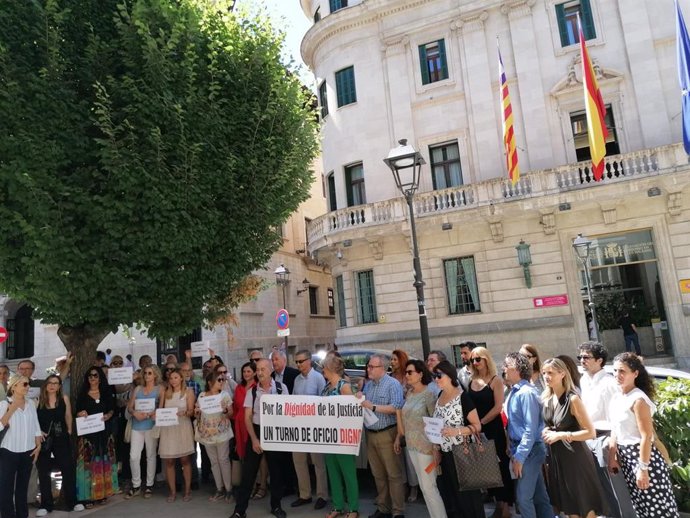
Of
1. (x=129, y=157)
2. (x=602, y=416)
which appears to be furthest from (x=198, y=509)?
→ (x=602, y=416)

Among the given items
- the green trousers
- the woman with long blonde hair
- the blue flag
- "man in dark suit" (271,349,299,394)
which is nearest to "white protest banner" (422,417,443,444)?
the woman with long blonde hair

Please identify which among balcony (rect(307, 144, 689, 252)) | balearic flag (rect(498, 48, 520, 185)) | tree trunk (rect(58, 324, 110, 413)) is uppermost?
balearic flag (rect(498, 48, 520, 185))

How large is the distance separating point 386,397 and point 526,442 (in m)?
1.81

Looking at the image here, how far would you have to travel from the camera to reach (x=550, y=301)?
18.6 meters

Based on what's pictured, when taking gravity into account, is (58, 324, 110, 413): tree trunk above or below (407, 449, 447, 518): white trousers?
above

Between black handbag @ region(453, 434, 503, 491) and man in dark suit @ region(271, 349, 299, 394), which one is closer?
black handbag @ region(453, 434, 503, 491)

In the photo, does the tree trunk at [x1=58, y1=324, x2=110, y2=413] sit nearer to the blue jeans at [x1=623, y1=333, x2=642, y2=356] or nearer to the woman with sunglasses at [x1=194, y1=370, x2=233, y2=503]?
the woman with sunglasses at [x1=194, y1=370, x2=233, y2=503]

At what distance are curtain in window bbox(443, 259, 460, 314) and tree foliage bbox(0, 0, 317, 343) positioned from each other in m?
13.0

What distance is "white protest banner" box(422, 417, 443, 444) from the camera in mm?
5320

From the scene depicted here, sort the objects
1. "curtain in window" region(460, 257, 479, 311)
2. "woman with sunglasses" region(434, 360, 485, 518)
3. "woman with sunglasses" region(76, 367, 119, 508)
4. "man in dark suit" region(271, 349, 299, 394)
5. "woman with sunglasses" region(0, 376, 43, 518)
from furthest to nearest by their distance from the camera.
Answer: "curtain in window" region(460, 257, 479, 311) < "man in dark suit" region(271, 349, 299, 394) < "woman with sunglasses" region(76, 367, 119, 508) < "woman with sunglasses" region(0, 376, 43, 518) < "woman with sunglasses" region(434, 360, 485, 518)

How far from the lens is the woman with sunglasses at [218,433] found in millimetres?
7582

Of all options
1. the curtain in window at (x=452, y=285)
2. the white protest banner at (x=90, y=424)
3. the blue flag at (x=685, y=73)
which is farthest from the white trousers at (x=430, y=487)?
the curtain in window at (x=452, y=285)

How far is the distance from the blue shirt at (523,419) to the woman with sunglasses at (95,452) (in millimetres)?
6140

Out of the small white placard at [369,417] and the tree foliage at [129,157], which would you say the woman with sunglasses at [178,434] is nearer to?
the tree foliage at [129,157]
